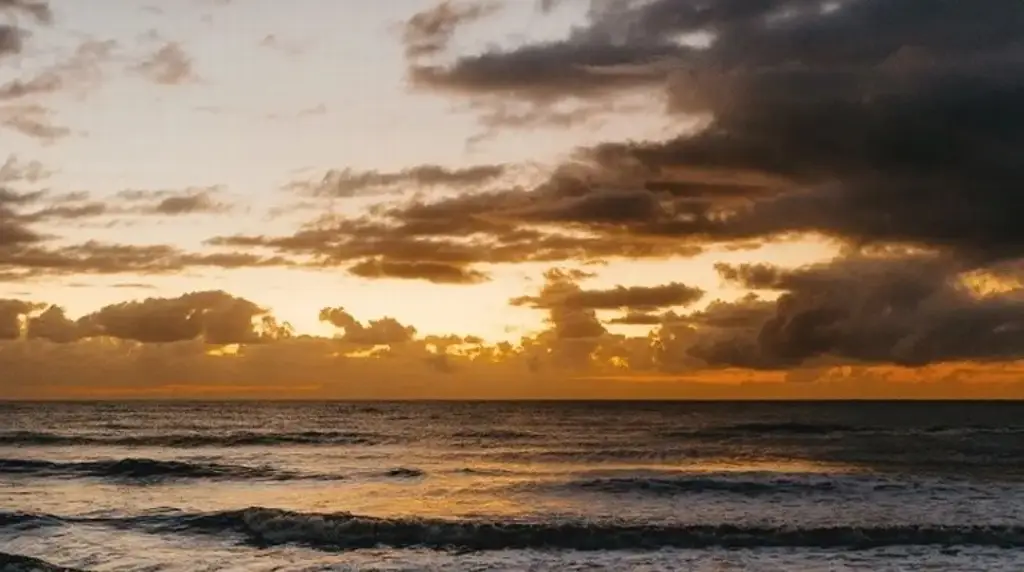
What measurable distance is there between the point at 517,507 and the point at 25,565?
1580 cm

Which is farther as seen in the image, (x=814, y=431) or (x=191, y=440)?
(x=814, y=431)

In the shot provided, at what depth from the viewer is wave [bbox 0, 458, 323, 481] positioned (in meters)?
43.2

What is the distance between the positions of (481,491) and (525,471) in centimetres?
963

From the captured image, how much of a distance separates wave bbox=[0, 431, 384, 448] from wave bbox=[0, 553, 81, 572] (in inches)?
1855

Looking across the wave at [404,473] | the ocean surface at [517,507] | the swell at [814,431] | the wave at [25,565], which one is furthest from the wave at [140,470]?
the swell at [814,431]

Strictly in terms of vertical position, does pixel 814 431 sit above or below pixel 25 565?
below

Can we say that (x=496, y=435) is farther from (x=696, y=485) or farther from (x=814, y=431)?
(x=696, y=485)

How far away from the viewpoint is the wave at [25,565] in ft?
64.6

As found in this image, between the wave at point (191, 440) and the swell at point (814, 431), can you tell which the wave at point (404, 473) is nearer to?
the wave at point (191, 440)

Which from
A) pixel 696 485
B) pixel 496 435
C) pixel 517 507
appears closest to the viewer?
pixel 517 507

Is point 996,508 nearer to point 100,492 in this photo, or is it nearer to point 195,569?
point 195,569

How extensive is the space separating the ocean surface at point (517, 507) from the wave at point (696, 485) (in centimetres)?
12

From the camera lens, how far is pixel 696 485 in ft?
123

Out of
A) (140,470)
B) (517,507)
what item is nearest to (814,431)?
(517,507)
